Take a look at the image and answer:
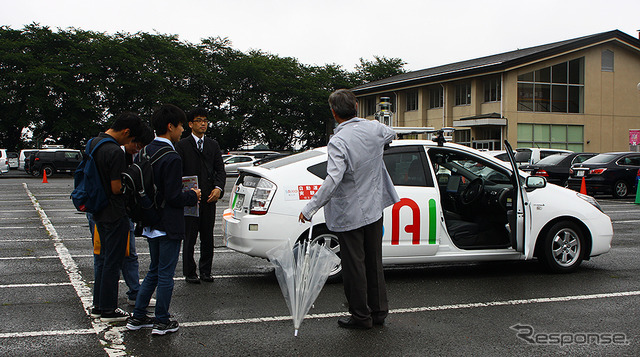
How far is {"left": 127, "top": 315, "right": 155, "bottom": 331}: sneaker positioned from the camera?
4738mm

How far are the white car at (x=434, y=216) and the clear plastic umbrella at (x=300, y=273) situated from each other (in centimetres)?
→ 154

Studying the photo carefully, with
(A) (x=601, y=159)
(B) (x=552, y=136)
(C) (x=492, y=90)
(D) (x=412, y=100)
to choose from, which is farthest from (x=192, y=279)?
(D) (x=412, y=100)

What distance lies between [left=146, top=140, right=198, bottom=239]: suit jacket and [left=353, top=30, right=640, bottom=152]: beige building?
1307 inches

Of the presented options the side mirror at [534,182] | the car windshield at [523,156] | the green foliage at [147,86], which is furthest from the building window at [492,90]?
the side mirror at [534,182]

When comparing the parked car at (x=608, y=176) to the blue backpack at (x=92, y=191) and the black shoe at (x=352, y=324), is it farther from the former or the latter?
the blue backpack at (x=92, y=191)

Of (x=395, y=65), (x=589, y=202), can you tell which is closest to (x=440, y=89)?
(x=395, y=65)

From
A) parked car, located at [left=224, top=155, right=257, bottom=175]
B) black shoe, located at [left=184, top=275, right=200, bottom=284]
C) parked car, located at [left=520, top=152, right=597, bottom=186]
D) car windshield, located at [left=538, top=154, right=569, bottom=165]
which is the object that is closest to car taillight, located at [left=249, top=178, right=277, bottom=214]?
black shoe, located at [left=184, top=275, right=200, bottom=284]

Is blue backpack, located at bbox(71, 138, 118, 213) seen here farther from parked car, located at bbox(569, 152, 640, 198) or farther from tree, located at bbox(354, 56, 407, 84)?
tree, located at bbox(354, 56, 407, 84)

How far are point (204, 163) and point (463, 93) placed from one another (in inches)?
1387

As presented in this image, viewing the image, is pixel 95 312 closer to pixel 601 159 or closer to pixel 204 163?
pixel 204 163

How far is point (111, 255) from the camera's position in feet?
15.8

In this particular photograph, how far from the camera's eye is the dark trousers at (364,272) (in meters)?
4.75

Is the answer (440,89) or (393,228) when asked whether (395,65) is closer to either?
(440,89)

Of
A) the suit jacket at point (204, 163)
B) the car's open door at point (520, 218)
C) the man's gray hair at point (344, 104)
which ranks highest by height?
the man's gray hair at point (344, 104)
